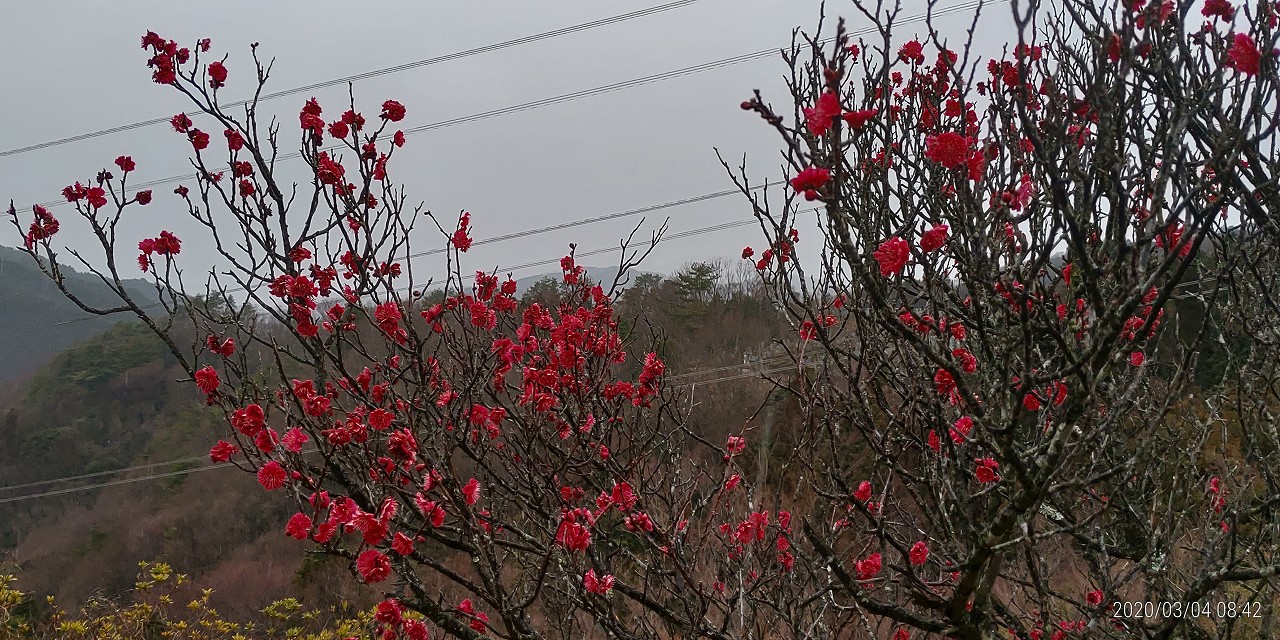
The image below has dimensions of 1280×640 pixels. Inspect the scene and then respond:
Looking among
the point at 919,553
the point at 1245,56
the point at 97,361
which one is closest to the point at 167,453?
the point at 97,361

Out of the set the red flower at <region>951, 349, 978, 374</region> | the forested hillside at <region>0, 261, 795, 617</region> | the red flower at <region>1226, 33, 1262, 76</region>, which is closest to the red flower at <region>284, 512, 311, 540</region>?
the red flower at <region>951, 349, 978, 374</region>

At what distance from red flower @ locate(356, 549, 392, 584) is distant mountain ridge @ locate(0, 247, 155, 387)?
19.9 metres

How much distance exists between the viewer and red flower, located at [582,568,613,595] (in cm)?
224

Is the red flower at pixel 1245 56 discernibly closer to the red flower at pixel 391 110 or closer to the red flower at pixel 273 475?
the red flower at pixel 273 475

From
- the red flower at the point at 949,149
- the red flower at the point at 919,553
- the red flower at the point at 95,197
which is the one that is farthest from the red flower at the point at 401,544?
the red flower at the point at 95,197

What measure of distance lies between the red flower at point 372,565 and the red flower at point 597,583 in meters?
0.68

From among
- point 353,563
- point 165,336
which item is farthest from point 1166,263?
point 165,336

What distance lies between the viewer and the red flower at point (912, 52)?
10.4ft

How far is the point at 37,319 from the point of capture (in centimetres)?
2133

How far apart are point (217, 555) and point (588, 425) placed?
13884 millimetres

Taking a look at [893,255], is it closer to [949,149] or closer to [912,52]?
[949,149]

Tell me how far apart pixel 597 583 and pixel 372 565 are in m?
0.79

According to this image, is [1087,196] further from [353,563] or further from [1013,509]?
[353,563]

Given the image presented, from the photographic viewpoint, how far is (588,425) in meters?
3.38
